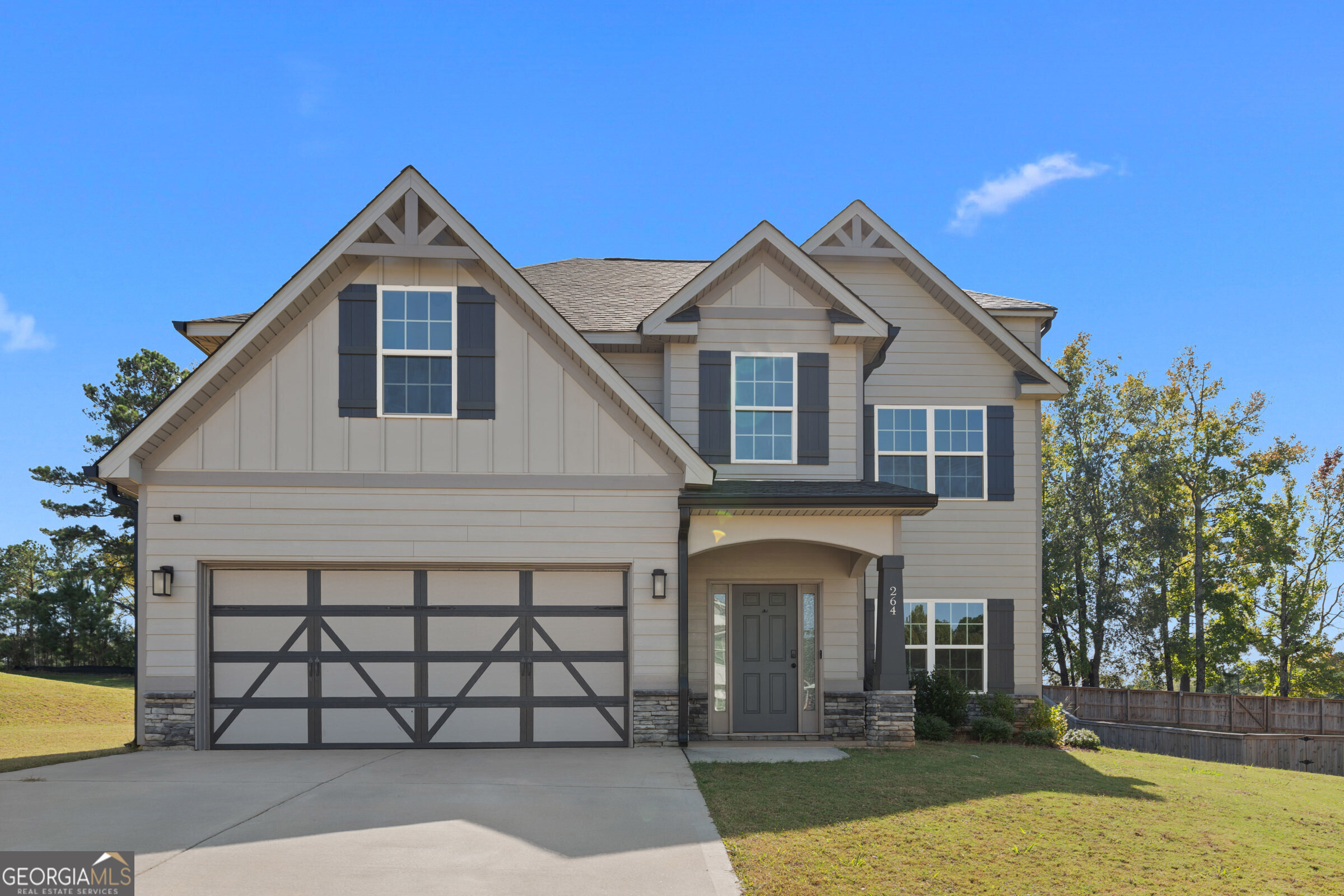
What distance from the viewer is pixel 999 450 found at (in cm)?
1489

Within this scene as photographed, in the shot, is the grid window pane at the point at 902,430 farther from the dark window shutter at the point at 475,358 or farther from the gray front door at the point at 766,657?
the dark window shutter at the point at 475,358

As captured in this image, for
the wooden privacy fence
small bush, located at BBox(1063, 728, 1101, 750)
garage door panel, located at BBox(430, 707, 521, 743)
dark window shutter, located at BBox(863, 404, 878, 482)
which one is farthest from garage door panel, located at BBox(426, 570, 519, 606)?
the wooden privacy fence

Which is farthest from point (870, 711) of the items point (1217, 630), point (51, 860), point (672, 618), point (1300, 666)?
point (1300, 666)

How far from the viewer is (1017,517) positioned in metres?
14.8

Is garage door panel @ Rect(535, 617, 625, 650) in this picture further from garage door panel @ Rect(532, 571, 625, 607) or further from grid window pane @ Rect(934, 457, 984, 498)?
grid window pane @ Rect(934, 457, 984, 498)

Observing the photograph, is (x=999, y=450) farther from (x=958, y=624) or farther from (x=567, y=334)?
(x=567, y=334)

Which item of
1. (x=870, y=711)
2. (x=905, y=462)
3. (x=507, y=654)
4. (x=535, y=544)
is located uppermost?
(x=905, y=462)

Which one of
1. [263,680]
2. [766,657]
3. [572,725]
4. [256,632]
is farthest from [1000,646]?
[256,632]

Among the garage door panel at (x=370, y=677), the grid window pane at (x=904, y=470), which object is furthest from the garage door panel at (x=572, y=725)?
the grid window pane at (x=904, y=470)

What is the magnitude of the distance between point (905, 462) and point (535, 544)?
658 cm

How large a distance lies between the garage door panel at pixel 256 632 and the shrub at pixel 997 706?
984 cm

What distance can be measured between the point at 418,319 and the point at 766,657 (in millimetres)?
6624

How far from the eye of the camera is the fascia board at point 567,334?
11.2 metres

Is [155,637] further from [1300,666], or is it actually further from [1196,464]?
[1300,666]
